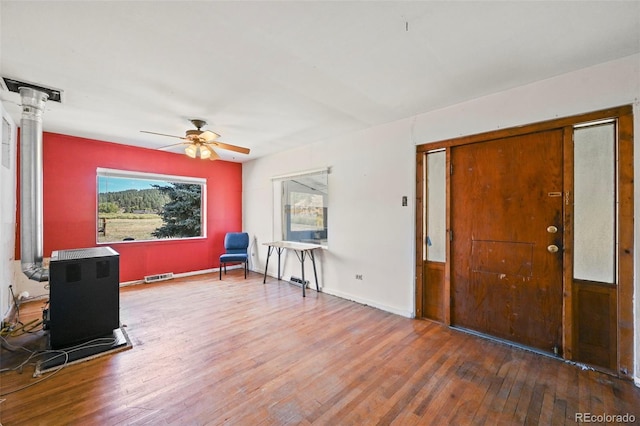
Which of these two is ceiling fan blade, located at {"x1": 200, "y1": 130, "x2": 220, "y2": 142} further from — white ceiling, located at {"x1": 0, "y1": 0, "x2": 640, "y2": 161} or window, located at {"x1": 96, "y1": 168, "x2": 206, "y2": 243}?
window, located at {"x1": 96, "y1": 168, "x2": 206, "y2": 243}

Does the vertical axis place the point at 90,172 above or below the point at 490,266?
above

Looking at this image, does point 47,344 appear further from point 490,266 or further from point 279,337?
point 490,266

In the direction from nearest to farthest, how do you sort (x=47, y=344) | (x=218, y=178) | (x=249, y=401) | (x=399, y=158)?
1. (x=249, y=401)
2. (x=47, y=344)
3. (x=399, y=158)
4. (x=218, y=178)

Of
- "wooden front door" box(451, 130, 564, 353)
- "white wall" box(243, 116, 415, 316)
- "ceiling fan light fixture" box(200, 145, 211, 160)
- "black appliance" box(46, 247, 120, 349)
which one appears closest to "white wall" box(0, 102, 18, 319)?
"black appliance" box(46, 247, 120, 349)

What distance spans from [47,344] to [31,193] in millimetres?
1523

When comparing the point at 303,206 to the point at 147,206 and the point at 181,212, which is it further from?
the point at 147,206

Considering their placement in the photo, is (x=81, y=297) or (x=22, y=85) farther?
(x=81, y=297)

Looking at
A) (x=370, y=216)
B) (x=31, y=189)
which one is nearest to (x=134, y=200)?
(x=31, y=189)

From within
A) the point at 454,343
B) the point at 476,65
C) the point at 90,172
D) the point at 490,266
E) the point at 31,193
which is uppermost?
the point at 476,65

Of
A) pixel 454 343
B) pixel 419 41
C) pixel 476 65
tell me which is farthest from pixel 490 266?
pixel 419 41

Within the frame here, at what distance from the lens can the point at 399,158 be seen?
335 cm

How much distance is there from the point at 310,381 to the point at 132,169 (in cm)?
469

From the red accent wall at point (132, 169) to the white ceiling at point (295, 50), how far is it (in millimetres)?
1293

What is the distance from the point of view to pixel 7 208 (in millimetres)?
3133
